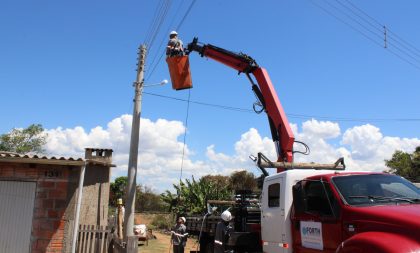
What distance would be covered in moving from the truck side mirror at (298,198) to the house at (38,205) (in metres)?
4.97

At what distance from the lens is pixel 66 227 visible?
1024 cm

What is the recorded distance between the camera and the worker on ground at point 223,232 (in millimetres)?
9273

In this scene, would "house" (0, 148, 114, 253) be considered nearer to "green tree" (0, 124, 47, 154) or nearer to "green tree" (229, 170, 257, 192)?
"green tree" (229, 170, 257, 192)

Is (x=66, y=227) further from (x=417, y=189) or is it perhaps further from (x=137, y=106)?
(x=417, y=189)

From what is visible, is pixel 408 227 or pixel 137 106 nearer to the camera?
pixel 408 227

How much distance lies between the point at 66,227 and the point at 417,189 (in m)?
7.49

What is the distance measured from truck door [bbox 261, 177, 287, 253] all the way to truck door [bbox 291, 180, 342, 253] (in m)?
0.39

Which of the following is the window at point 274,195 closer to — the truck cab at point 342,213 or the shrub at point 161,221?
the truck cab at point 342,213

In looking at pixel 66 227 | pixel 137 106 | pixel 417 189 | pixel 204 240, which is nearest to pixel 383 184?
pixel 417 189

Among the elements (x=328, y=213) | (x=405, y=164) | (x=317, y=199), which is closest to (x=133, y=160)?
(x=317, y=199)

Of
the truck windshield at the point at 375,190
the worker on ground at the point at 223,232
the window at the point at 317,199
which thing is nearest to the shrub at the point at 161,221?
the worker on ground at the point at 223,232

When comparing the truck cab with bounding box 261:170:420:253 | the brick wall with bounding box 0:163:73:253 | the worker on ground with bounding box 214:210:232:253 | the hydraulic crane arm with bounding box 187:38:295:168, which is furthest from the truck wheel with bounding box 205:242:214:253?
the brick wall with bounding box 0:163:73:253

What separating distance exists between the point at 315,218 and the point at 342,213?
2.01 ft

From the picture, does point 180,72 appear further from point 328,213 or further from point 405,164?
point 405,164
